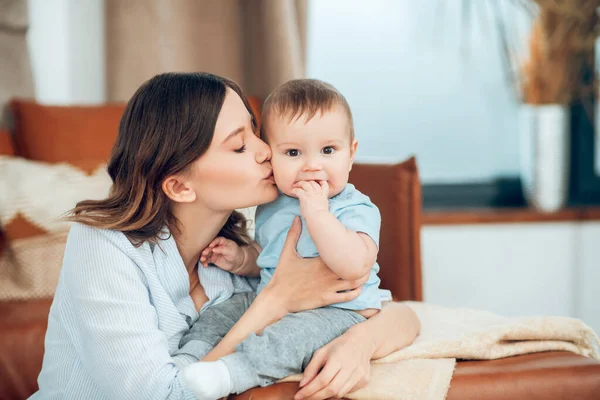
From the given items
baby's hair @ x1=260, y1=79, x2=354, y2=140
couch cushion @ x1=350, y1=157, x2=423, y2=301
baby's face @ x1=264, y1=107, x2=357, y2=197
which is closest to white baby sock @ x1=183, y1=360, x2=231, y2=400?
baby's face @ x1=264, y1=107, x2=357, y2=197

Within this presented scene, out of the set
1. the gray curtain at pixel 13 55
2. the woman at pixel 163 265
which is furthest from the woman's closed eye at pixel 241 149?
the gray curtain at pixel 13 55

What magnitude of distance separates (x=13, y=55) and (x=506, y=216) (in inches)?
78.7

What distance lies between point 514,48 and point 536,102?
0.87 ft

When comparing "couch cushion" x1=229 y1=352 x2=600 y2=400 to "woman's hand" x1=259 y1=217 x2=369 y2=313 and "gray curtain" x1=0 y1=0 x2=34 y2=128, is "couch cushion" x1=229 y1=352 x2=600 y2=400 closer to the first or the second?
"woman's hand" x1=259 y1=217 x2=369 y2=313

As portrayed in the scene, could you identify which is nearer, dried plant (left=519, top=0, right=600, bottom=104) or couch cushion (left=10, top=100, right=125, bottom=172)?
couch cushion (left=10, top=100, right=125, bottom=172)

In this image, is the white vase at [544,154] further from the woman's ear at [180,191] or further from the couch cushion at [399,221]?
the woman's ear at [180,191]

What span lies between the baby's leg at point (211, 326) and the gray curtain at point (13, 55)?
141cm

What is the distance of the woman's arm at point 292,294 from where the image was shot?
1.20m

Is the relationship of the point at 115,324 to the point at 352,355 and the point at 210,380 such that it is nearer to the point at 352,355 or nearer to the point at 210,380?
the point at 210,380

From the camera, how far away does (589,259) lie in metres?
2.80

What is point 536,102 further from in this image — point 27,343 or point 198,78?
point 27,343

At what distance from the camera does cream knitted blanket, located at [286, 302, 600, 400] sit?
1.12m

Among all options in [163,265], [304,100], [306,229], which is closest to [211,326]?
[163,265]

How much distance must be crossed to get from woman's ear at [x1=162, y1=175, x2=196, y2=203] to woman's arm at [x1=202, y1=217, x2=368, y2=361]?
0.72 feet
